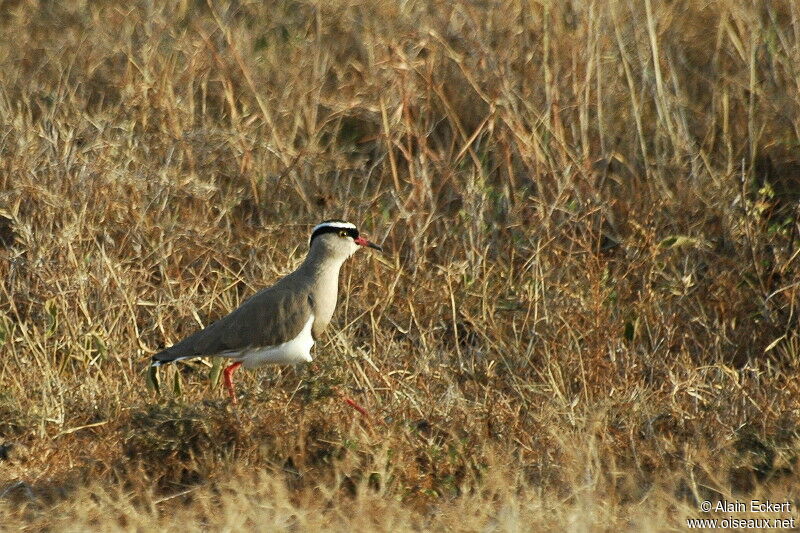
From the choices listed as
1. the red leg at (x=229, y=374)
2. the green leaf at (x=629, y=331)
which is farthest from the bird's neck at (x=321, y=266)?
the green leaf at (x=629, y=331)

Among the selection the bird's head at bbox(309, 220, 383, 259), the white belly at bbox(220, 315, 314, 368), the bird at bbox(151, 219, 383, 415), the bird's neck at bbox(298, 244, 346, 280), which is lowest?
the white belly at bbox(220, 315, 314, 368)

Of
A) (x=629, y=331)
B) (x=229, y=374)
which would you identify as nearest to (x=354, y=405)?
Answer: (x=229, y=374)

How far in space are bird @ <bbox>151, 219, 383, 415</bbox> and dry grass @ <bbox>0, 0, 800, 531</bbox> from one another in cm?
21

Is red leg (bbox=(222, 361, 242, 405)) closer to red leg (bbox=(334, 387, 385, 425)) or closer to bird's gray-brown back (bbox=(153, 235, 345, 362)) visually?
bird's gray-brown back (bbox=(153, 235, 345, 362))

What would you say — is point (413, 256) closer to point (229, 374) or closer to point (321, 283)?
point (321, 283)

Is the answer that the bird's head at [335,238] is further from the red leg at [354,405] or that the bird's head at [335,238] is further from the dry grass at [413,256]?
the red leg at [354,405]

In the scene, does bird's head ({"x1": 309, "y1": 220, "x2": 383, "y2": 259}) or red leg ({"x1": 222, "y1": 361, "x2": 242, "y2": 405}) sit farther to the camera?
bird's head ({"x1": 309, "y1": 220, "x2": 383, "y2": 259})

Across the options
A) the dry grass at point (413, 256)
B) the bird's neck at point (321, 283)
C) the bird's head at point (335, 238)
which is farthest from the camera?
the bird's head at point (335, 238)

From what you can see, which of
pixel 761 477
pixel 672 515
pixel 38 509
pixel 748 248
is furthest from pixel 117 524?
pixel 748 248

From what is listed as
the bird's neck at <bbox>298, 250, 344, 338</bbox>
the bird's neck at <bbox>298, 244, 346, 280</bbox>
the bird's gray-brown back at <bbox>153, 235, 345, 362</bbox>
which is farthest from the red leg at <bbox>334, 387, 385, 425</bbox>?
the bird's neck at <bbox>298, 244, 346, 280</bbox>

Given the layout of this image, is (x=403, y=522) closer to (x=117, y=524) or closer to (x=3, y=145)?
(x=117, y=524)

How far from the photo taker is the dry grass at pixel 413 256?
5508 millimetres

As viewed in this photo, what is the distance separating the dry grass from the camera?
5508 mm

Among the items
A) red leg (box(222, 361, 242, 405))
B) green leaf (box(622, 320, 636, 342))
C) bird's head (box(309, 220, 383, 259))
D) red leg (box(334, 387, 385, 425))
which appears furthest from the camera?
green leaf (box(622, 320, 636, 342))
